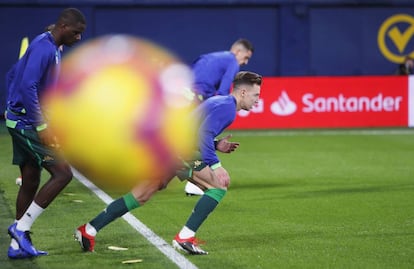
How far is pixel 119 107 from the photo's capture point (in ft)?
81.3

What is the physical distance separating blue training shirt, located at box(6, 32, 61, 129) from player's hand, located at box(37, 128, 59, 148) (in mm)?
67

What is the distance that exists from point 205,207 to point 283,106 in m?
15.5

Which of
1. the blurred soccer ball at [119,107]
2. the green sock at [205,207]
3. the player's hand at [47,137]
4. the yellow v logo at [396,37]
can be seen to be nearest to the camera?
the player's hand at [47,137]

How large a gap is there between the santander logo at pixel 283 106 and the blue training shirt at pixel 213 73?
35.4 ft

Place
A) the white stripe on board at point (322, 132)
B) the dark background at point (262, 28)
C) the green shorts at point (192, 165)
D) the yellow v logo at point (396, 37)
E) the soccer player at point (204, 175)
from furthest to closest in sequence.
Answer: the yellow v logo at point (396, 37) → the dark background at point (262, 28) → the white stripe on board at point (322, 132) → the green shorts at point (192, 165) → the soccer player at point (204, 175)

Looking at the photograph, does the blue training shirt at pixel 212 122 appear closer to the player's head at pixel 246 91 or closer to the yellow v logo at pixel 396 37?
the player's head at pixel 246 91

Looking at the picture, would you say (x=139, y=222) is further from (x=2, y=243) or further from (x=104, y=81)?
(x=104, y=81)

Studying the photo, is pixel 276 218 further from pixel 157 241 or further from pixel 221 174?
pixel 221 174

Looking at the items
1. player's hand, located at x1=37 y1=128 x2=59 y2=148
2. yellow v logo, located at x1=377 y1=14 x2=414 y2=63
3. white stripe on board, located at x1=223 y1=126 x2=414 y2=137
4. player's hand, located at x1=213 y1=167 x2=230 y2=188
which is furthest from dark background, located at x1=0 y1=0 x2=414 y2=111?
player's hand, located at x1=213 y1=167 x2=230 y2=188

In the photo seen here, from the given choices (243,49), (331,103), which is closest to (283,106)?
(331,103)

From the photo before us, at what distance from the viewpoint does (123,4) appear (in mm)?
30828

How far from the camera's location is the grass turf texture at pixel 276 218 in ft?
28.0

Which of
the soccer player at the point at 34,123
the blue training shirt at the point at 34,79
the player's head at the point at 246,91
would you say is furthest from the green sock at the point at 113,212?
the player's head at the point at 246,91

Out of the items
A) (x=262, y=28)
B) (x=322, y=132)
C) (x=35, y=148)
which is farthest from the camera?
(x=262, y=28)
